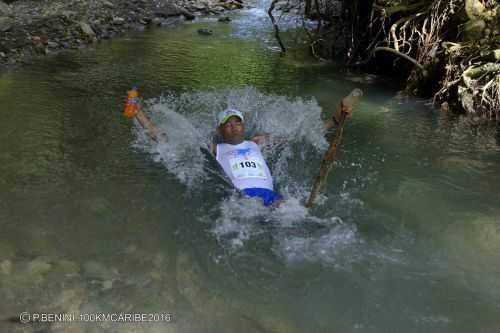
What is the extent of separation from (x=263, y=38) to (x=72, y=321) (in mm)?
11112

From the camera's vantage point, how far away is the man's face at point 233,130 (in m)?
5.91

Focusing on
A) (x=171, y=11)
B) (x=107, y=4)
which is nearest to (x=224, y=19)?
(x=171, y=11)

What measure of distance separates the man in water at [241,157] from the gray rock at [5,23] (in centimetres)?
799

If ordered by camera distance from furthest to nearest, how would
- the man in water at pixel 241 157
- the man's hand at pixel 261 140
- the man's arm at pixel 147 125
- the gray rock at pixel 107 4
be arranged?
the gray rock at pixel 107 4 < the man's hand at pixel 261 140 < the man's arm at pixel 147 125 < the man in water at pixel 241 157

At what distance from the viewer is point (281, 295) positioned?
3.79 metres

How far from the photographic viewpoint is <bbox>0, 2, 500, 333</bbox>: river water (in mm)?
3641

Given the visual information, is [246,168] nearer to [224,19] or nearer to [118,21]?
[118,21]

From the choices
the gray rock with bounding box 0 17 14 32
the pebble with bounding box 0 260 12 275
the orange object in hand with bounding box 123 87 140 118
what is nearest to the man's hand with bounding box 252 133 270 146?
the orange object in hand with bounding box 123 87 140 118

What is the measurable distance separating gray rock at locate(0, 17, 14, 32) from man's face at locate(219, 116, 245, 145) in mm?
8267

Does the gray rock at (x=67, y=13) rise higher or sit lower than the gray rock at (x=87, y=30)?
higher

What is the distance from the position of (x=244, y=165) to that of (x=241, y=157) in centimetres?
18

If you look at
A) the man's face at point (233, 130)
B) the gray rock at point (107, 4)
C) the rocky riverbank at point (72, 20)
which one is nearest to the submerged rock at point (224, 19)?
the rocky riverbank at point (72, 20)

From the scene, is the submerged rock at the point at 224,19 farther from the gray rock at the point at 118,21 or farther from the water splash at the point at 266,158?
the water splash at the point at 266,158

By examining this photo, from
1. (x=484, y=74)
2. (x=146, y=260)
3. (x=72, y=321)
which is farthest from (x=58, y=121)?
(x=484, y=74)
